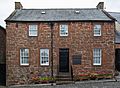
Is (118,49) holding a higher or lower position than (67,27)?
lower

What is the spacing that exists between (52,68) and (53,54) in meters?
1.45

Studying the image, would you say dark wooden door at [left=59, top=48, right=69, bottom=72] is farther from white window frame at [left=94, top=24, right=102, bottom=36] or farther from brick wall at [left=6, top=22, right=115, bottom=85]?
white window frame at [left=94, top=24, right=102, bottom=36]

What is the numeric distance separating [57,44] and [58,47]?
330 mm

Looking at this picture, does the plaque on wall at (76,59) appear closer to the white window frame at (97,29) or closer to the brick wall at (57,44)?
the brick wall at (57,44)

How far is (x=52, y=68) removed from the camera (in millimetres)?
28391

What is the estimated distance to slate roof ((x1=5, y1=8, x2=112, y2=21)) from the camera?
29109 mm

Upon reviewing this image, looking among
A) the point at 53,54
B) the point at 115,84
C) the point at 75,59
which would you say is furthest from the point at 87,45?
the point at 115,84

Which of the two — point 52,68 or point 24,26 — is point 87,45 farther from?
point 24,26

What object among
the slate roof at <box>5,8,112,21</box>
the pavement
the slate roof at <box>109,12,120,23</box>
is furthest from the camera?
the slate roof at <box>109,12,120,23</box>

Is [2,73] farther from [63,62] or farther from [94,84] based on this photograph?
[94,84]

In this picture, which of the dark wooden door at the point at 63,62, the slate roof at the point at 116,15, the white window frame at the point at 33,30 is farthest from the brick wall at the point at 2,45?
the slate roof at the point at 116,15

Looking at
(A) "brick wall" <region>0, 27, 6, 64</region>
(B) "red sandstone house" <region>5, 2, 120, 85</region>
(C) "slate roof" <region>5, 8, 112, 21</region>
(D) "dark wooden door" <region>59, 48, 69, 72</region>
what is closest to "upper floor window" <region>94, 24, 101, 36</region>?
(B) "red sandstone house" <region>5, 2, 120, 85</region>

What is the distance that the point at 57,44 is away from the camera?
28.6 m

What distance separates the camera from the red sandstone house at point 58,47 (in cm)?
2830
